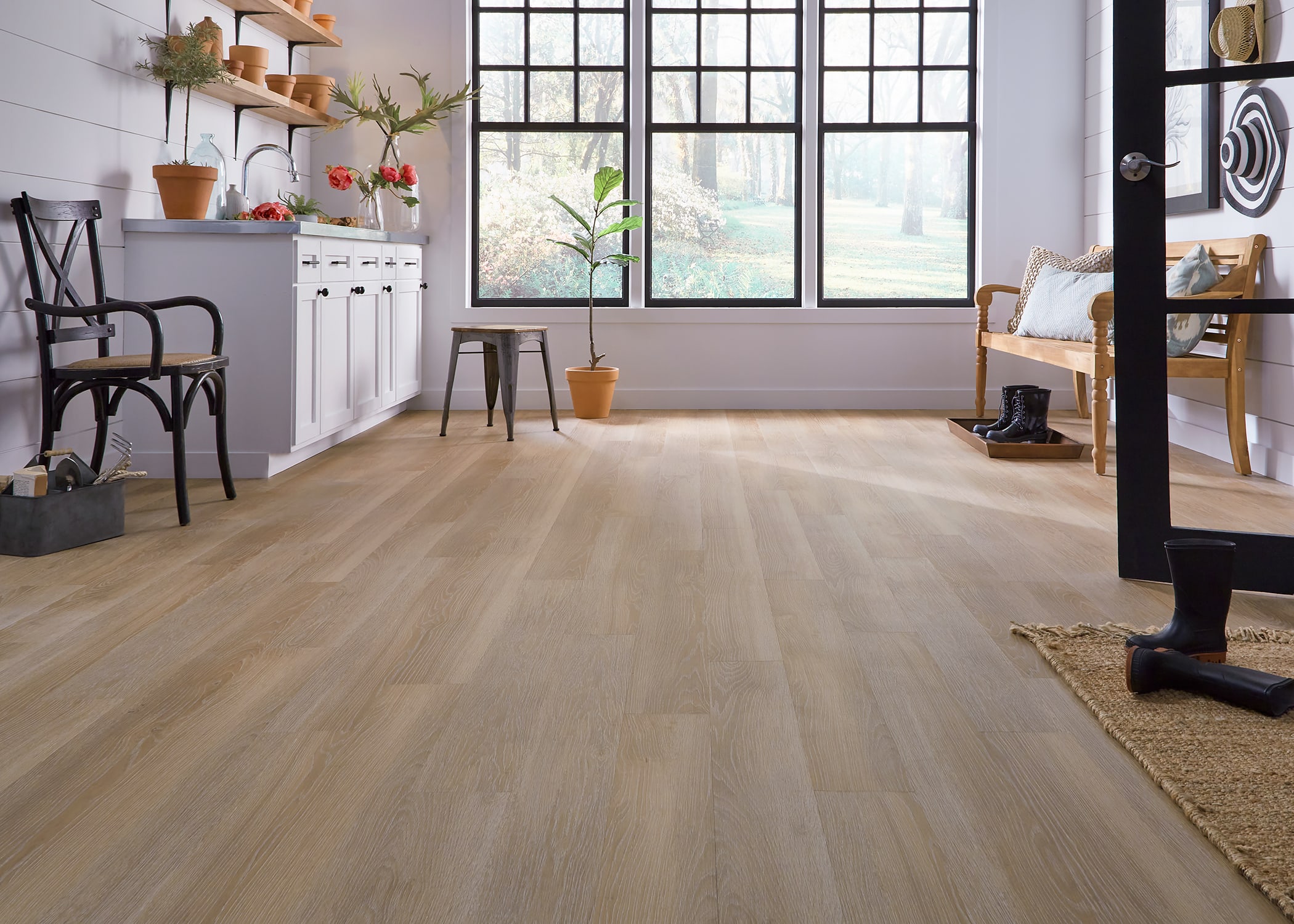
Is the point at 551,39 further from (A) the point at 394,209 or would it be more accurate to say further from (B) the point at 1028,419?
(B) the point at 1028,419

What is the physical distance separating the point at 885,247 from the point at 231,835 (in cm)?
529

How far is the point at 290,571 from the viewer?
105 inches

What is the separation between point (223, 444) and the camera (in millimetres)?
3488

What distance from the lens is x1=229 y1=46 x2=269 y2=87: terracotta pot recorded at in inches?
179

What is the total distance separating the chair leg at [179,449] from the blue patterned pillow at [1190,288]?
2.96m

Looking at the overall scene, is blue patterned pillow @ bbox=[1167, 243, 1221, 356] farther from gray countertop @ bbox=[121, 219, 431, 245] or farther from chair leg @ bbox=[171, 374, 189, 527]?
chair leg @ bbox=[171, 374, 189, 527]

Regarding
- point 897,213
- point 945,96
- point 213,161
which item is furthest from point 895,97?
point 213,161

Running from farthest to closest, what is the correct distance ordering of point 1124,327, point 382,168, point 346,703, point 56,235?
point 382,168
point 56,235
point 1124,327
point 346,703

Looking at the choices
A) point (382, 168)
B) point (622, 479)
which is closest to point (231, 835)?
point (622, 479)

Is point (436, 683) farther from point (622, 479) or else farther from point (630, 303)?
point (630, 303)

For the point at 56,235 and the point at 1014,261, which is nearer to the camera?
the point at 56,235

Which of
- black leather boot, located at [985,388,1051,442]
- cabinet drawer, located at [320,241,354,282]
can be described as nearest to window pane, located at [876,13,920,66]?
black leather boot, located at [985,388,1051,442]

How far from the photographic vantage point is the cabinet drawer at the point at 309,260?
3.86 m

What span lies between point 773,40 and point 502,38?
4.71ft
